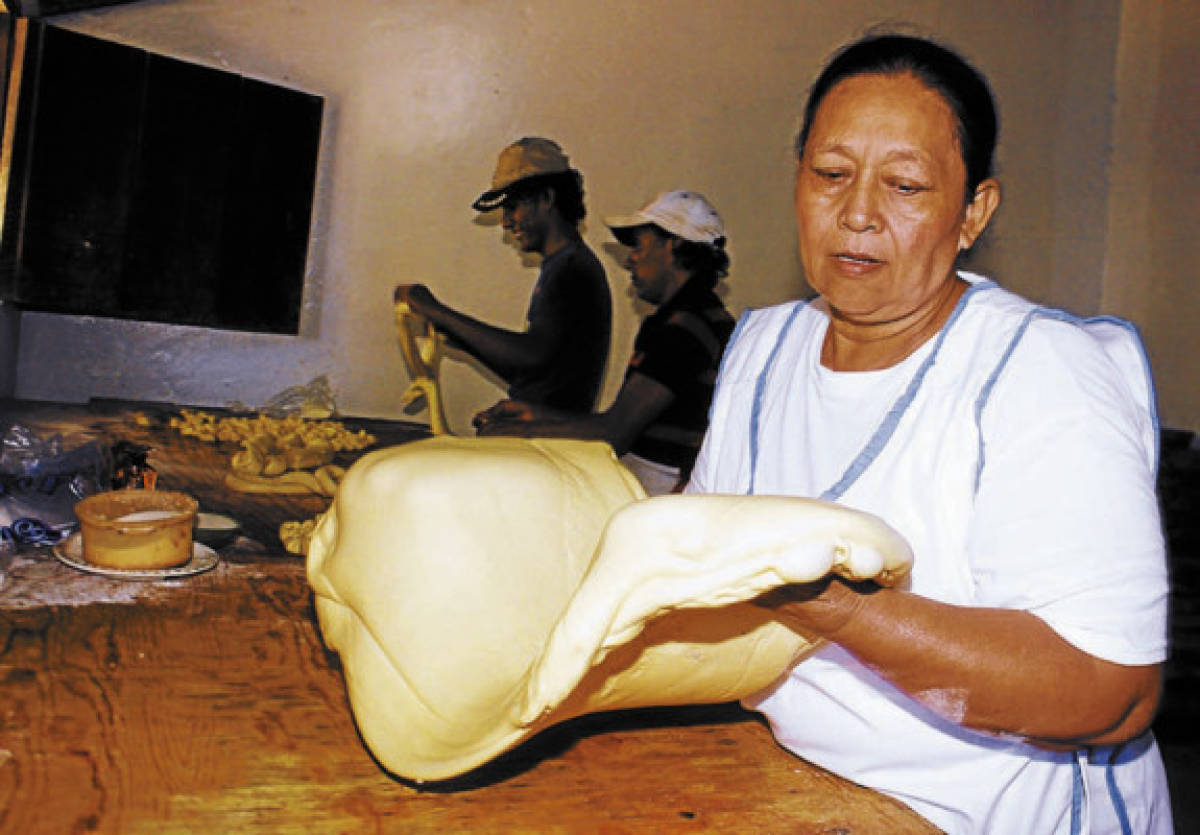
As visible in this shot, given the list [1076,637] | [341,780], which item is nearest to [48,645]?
[341,780]

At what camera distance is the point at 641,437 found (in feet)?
11.1

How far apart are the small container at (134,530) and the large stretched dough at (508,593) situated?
68 cm

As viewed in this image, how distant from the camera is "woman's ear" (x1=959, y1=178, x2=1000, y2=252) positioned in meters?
1.31

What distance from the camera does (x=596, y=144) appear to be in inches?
228

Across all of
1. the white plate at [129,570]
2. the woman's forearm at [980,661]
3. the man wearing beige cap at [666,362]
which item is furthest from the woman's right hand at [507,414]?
the woman's forearm at [980,661]

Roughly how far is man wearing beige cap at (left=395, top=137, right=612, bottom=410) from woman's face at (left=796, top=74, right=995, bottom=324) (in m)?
2.52

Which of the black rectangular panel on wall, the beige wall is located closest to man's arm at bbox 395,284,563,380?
the black rectangular panel on wall

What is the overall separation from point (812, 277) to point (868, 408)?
21 centimetres

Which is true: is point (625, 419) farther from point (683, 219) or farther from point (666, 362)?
point (683, 219)

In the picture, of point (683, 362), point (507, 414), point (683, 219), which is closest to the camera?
point (683, 362)

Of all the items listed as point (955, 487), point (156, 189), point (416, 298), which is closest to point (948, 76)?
point (955, 487)

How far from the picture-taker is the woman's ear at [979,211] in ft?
4.29

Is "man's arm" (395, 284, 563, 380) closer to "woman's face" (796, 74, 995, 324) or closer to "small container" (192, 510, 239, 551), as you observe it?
"small container" (192, 510, 239, 551)

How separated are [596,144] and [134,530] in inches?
180
